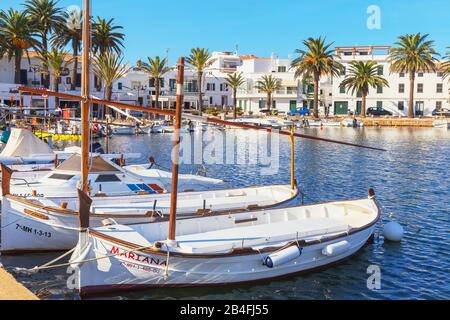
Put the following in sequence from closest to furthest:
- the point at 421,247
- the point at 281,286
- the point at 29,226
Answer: the point at 281,286
the point at 29,226
the point at 421,247

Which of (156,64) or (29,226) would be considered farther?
(156,64)

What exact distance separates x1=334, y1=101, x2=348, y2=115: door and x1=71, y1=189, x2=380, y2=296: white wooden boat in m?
98.5

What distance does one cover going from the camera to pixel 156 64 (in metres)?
96.9

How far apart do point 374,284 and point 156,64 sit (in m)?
85.5

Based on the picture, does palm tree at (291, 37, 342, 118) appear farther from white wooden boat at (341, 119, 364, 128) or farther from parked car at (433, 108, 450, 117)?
parked car at (433, 108, 450, 117)

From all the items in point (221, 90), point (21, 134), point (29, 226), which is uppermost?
point (221, 90)

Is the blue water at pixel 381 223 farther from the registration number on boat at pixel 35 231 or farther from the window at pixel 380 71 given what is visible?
the window at pixel 380 71

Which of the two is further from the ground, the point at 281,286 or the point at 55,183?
the point at 55,183

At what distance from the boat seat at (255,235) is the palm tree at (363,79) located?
87.5 meters

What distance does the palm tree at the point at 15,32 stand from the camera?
79438 mm

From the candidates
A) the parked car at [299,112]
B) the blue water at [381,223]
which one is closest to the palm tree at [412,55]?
the parked car at [299,112]

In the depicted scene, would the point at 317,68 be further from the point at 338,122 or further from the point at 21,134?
the point at 21,134

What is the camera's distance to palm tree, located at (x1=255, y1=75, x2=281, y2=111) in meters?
114

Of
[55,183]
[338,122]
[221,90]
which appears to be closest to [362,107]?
[338,122]
